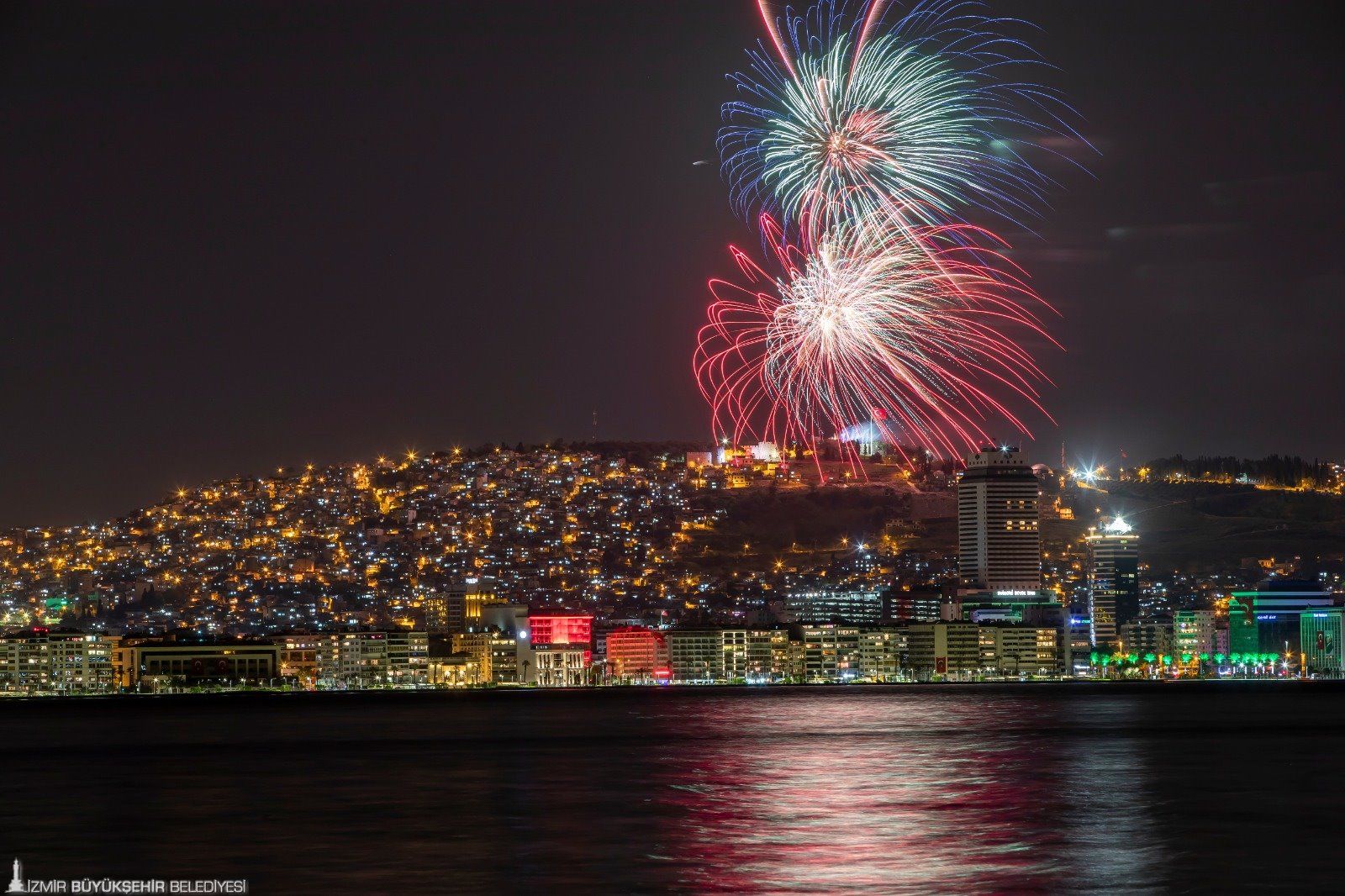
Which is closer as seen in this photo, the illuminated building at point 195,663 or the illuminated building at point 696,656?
the illuminated building at point 195,663

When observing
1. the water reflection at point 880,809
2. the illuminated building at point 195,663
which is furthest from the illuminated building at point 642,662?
the water reflection at point 880,809

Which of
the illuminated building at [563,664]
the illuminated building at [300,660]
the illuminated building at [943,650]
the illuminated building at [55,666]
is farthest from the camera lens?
the illuminated building at [563,664]

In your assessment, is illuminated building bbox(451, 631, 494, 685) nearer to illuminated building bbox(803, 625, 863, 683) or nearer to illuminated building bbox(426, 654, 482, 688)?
illuminated building bbox(426, 654, 482, 688)

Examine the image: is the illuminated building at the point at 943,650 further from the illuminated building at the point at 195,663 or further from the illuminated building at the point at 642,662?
the illuminated building at the point at 195,663

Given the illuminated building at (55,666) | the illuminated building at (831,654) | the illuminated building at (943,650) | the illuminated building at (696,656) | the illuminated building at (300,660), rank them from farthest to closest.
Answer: the illuminated building at (943,650), the illuminated building at (696,656), the illuminated building at (831,654), the illuminated building at (300,660), the illuminated building at (55,666)

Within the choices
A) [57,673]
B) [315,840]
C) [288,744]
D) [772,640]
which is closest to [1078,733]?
[288,744]

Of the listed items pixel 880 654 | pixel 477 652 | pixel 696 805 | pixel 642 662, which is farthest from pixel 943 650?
pixel 696 805

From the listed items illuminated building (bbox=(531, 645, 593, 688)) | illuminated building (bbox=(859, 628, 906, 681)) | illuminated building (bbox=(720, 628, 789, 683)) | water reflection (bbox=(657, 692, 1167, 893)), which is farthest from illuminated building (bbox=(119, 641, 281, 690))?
water reflection (bbox=(657, 692, 1167, 893))

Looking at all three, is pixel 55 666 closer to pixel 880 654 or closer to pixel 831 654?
pixel 831 654

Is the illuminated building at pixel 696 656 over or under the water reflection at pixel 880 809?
over

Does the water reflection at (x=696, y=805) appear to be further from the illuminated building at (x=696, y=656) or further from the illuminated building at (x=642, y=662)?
the illuminated building at (x=642, y=662)
